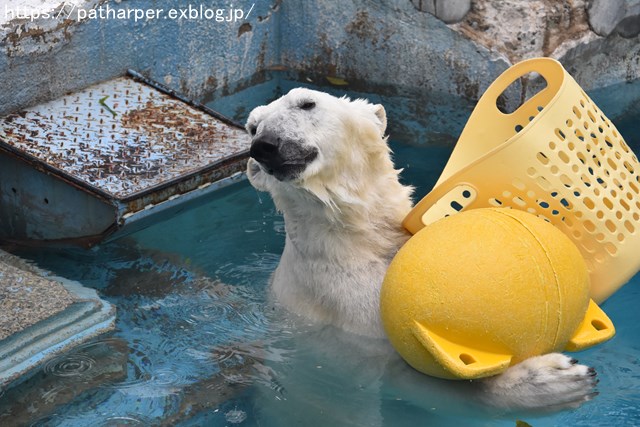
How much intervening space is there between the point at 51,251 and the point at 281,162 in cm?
187

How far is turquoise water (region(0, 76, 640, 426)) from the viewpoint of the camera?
3475mm

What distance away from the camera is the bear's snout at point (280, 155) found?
3221 mm

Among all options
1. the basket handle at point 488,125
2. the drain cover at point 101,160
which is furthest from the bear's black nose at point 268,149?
the drain cover at point 101,160

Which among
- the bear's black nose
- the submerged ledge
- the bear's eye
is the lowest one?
the submerged ledge

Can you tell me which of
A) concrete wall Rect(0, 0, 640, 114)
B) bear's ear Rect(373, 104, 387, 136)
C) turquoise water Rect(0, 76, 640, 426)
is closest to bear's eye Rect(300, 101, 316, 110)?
bear's ear Rect(373, 104, 387, 136)

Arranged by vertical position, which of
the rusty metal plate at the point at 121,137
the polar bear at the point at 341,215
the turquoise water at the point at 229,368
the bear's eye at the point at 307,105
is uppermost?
the bear's eye at the point at 307,105

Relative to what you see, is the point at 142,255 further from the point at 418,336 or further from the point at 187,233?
the point at 418,336

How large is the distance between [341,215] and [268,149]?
41 cm

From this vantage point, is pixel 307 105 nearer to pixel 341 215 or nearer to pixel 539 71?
pixel 341 215

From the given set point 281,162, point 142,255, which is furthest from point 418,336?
point 142,255

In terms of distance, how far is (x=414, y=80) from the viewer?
585 centimetres

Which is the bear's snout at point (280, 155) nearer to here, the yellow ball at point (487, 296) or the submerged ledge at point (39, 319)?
the yellow ball at point (487, 296)

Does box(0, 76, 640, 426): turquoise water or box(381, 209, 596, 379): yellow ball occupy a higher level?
box(381, 209, 596, 379): yellow ball

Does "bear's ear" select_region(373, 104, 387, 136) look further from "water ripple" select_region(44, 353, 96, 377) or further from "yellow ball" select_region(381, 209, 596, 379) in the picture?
"water ripple" select_region(44, 353, 96, 377)
